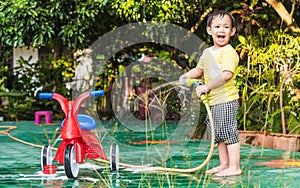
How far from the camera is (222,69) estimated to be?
15.0 ft

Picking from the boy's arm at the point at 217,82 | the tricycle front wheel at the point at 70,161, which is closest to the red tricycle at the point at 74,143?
the tricycle front wheel at the point at 70,161

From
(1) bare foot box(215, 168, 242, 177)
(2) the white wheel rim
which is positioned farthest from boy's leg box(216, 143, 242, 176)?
(2) the white wheel rim

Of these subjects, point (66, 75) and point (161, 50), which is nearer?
point (161, 50)

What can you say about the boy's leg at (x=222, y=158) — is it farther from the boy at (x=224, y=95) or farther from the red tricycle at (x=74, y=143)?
the red tricycle at (x=74, y=143)

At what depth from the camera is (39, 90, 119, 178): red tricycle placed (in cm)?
454

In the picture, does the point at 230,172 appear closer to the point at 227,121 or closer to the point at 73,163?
the point at 227,121

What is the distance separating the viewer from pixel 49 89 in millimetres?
12453

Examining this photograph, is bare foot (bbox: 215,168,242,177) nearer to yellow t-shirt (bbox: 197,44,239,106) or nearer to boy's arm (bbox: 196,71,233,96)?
yellow t-shirt (bbox: 197,44,239,106)

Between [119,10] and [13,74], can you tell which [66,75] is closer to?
[13,74]

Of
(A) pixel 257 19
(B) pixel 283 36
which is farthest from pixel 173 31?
(B) pixel 283 36

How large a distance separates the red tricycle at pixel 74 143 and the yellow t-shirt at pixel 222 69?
2.63ft

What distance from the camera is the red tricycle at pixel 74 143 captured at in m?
4.54

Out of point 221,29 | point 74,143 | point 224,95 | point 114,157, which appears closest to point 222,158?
point 224,95

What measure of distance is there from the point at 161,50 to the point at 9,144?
342 cm
